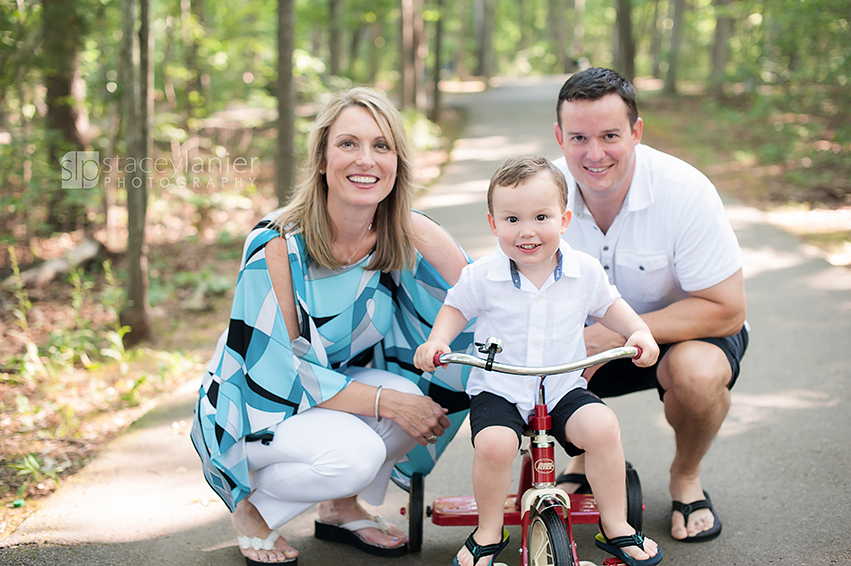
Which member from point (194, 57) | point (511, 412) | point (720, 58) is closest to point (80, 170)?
point (194, 57)

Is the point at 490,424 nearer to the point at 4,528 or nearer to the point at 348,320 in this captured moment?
the point at 348,320

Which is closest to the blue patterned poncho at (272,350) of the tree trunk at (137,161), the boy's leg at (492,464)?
the boy's leg at (492,464)

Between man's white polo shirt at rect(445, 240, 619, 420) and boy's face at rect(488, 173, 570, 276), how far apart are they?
97 millimetres

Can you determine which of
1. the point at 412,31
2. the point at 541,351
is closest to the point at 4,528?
the point at 541,351

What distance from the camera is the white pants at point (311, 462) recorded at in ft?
8.55

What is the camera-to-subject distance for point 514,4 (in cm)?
4731

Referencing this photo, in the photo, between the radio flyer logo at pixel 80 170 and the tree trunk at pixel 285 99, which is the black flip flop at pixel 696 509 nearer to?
the tree trunk at pixel 285 99

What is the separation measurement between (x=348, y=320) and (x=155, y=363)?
3.32 m

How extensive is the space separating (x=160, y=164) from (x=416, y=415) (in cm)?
1053

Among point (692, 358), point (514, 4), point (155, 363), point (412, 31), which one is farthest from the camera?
point (514, 4)

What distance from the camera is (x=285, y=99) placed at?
24.9 ft

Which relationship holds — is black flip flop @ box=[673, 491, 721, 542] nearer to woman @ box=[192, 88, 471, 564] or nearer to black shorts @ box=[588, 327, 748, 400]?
black shorts @ box=[588, 327, 748, 400]

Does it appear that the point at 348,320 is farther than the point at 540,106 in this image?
No

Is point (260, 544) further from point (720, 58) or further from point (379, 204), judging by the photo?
point (720, 58)
